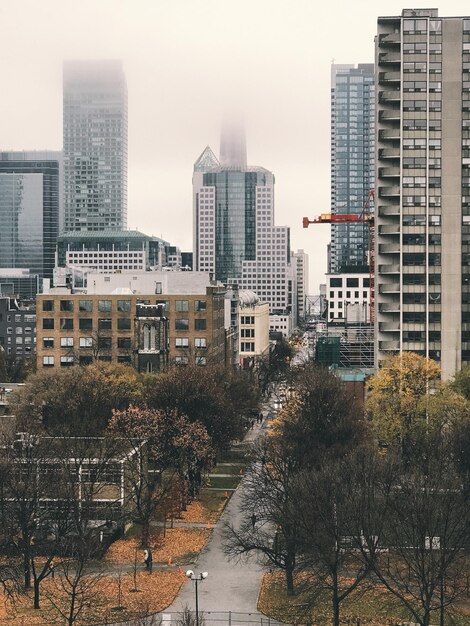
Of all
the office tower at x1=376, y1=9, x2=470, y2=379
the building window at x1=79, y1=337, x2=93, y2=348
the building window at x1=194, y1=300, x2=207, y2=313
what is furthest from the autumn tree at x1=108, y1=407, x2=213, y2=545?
the building window at x1=194, y1=300, x2=207, y2=313

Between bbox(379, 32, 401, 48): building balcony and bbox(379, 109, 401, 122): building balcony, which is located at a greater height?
bbox(379, 32, 401, 48): building balcony

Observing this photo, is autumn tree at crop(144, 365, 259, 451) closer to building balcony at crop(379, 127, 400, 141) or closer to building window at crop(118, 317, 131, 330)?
building window at crop(118, 317, 131, 330)

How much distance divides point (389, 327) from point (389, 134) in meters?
23.6

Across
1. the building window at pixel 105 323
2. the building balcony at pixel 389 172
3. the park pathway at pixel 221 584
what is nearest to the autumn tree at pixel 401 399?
the park pathway at pixel 221 584

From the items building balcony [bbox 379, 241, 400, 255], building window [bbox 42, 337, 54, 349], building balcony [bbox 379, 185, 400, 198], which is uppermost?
building balcony [bbox 379, 185, 400, 198]

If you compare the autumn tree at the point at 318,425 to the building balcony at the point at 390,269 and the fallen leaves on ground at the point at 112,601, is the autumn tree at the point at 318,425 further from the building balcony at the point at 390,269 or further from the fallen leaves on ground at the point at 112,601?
the building balcony at the point at 390,269

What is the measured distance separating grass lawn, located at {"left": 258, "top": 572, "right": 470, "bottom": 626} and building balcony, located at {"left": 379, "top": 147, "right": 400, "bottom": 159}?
237 feet

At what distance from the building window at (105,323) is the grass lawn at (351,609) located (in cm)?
8221

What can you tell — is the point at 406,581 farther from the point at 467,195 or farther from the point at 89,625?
the point at 467,195

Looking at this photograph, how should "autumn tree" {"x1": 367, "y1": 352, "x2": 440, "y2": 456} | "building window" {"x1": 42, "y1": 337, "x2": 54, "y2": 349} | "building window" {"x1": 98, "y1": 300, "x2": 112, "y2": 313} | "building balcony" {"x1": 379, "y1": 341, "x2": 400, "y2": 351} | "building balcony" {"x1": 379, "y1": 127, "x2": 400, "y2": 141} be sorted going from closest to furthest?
"autumn tree" {"x1": 367, "y1": 352, "x2": 440, "y2": 456}, "building balcony" {"x1": 379, "y1": 127, "x2": 400, "y2": 141}, "building balcony" {"x1": 379, "y1": 341, "x2": 400, "y2": 351}, "building window" {"x1": 98, "y1": 300, "x2": 112, "y2": 313}, "building window" {"x1": 42, "y1": 337, "x2": 54, "y2": 349}

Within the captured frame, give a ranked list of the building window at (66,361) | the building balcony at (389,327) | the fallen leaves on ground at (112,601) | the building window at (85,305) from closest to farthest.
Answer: the fallen leaves on ground at (112,601) < the building balcony at (389,327) < the building window at (66,361) < the building window at (85,305)

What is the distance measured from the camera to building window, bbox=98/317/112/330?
136875 millimetres

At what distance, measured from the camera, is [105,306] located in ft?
449

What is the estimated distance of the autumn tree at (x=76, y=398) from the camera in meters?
88.5
